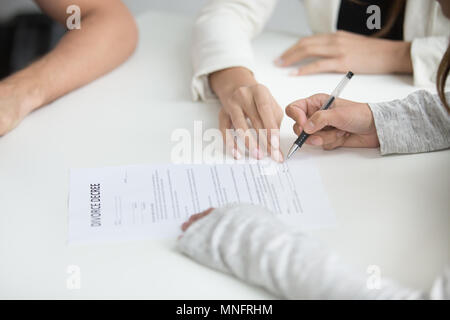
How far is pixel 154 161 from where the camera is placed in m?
0.84

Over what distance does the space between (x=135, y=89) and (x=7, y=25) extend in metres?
0.59

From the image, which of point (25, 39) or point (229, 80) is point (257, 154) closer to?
point (229, 80)

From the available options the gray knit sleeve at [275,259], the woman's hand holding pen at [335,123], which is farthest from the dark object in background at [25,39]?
the gray knit sleeve at [275,259]

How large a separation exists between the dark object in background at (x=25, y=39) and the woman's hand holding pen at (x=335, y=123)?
2.40 ft

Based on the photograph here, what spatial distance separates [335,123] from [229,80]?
25 cm

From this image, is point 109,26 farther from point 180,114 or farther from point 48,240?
point 48,240

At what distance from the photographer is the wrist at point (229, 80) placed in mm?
988

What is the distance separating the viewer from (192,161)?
2.77 feet

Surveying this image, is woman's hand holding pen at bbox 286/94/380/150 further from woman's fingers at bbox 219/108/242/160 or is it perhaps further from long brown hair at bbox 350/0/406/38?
long brown hair at bbox 350/0/406/38

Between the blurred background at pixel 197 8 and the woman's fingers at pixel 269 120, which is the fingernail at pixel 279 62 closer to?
the woman's fingers at pixel 269 120

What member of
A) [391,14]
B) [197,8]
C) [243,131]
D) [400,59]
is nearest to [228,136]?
[243,131]

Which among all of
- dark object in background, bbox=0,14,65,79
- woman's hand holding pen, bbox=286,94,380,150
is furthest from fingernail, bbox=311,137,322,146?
dark object in background, bbox=0,14,65,79

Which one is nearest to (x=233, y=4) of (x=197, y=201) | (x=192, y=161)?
(x=192, y=161)

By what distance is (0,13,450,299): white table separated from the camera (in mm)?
646
